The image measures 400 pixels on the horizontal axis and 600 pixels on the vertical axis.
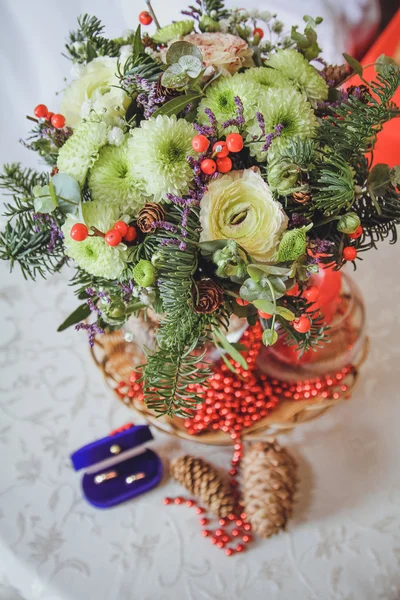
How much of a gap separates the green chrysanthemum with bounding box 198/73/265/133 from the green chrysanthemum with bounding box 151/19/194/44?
129 mm

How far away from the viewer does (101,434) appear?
84 centimetres

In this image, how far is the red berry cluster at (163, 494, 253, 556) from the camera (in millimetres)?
709

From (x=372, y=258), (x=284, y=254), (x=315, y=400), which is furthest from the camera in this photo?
(x=372, y=258)

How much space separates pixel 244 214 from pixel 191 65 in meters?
0.17

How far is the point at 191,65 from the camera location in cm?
52

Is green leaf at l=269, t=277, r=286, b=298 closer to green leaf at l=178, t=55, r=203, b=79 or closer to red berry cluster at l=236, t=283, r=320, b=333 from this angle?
red berry cluster at l=236, t=283, r=320, b=333

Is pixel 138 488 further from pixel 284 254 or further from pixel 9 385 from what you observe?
pixel 284 254

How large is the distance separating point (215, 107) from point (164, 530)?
586 mm

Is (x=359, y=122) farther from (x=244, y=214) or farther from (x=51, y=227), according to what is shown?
(x=51, y=227)

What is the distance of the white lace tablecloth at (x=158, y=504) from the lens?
0.68m

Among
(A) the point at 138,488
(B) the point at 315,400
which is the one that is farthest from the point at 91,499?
(B) the point at 315,400

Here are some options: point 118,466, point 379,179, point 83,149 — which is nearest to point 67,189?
point 83,149

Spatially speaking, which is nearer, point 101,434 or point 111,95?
point 111,95

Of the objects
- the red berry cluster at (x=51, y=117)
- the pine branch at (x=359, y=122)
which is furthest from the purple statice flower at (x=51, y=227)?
the pine branch at (x=359, y=122)
